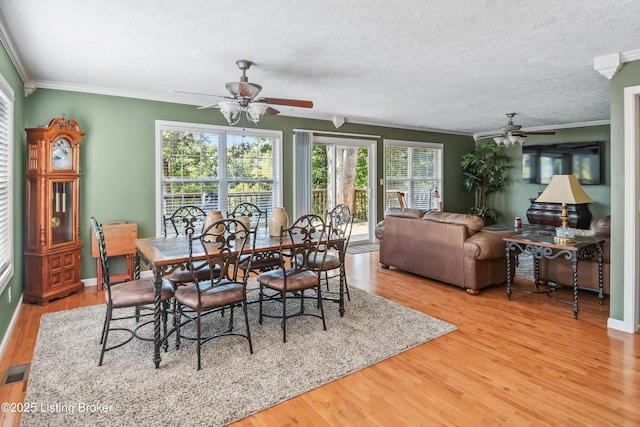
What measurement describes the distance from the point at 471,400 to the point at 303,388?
1.00 meters

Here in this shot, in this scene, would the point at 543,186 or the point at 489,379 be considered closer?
the point at 489,379

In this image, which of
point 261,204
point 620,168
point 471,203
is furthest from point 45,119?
point 471,203

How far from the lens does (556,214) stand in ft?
25.0

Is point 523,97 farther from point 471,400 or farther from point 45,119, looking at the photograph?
point 45,119

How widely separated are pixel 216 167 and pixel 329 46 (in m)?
2.98

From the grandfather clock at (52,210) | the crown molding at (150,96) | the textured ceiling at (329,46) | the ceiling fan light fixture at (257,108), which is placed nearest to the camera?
the textured ceiling at (329,46)

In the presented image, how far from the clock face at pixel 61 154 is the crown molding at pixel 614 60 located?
549 centimetres

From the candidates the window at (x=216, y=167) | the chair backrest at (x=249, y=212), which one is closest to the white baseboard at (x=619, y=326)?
the chair backrest at (x=249, y=212)

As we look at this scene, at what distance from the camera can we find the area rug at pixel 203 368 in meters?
2.09

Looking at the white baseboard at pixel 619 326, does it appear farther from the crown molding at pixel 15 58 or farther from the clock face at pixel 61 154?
the clock face at pixel 61 154

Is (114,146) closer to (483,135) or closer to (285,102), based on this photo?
(285,102)

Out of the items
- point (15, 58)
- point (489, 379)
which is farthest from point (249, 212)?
point (489, 379)

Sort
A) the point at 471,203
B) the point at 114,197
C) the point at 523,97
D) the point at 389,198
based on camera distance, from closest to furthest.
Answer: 1. the point at 114,197
2. the point at 523,97
3. the point at 389,198
4. the point at 471,203

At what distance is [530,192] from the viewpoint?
841cm
